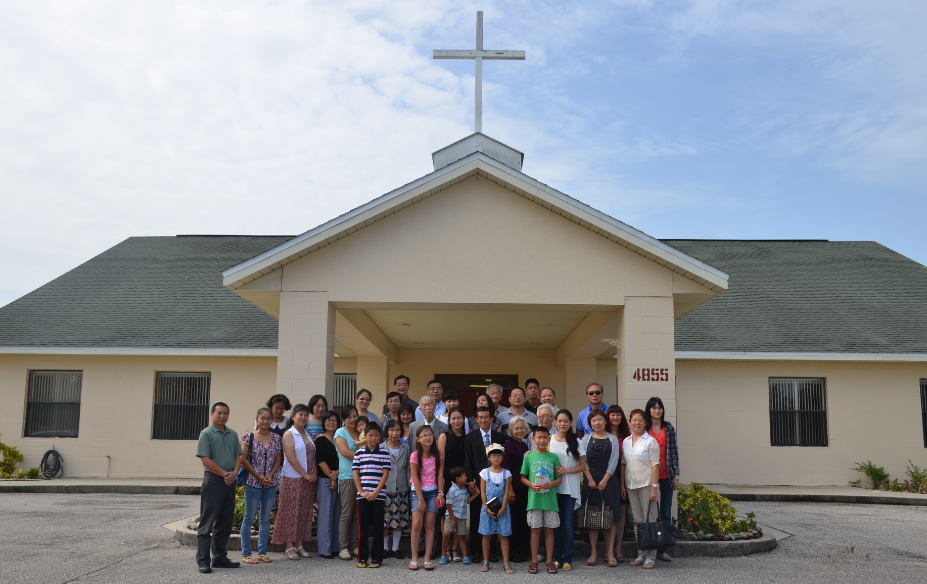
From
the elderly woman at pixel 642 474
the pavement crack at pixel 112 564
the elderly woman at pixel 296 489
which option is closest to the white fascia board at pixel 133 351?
the pavement crack at pixel 112 564

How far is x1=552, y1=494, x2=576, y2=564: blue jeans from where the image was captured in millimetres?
7953

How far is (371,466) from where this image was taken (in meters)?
8.05

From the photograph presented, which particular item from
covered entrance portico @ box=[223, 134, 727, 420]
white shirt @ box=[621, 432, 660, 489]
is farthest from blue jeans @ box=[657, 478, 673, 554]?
covered entrance portico @ box=[223, 134, 727, 420]

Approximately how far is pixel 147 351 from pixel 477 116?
29.3 feet

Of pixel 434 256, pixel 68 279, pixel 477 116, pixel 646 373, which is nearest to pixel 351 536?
pixel 434 256

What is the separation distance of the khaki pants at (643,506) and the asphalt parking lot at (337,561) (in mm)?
186

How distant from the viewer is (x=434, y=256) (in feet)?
33.2

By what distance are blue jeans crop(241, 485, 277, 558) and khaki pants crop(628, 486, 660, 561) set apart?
3.93 metres

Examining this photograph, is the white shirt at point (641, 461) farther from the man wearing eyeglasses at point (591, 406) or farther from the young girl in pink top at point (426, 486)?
the young girl in pink top at point (426, 486)

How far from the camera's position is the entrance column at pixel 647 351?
393 inches

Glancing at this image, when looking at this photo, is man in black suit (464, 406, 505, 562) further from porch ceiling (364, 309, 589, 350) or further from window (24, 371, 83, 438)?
Result: window (24, 371, 83, 438)

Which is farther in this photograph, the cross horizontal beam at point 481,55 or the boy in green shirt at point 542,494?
the cross horizontal beam at point 481,55

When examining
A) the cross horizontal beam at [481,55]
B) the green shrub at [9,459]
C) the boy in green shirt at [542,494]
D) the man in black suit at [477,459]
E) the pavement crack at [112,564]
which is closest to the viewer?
the pavement crack at [112,564]

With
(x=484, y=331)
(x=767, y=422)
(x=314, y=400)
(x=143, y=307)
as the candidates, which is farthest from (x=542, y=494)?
(x=143, y=307)
